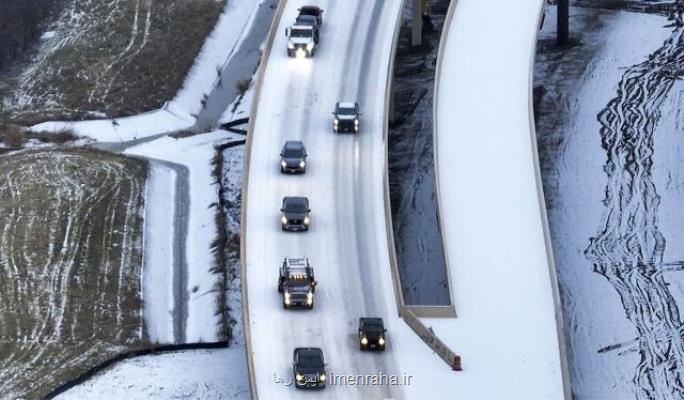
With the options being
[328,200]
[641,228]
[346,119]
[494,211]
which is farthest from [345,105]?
[641,228]

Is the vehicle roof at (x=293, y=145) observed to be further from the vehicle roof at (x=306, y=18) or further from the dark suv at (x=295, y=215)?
the vehicle roof at (x=306, y=18)

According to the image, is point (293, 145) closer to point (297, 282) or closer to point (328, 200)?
point (328, 200)

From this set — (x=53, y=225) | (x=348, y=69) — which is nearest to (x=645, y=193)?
(x=348, y=69)

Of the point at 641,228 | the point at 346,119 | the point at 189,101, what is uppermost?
the point at 189,101

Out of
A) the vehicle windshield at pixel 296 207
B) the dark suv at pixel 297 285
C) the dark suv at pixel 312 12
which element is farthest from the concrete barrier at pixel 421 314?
the dark suv at pixel 312 12

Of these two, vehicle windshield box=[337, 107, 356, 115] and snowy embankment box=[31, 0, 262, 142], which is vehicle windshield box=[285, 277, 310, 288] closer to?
vehicle windshield box=[337, 107, 356, 115]

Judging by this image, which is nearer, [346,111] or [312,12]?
[346,111]
